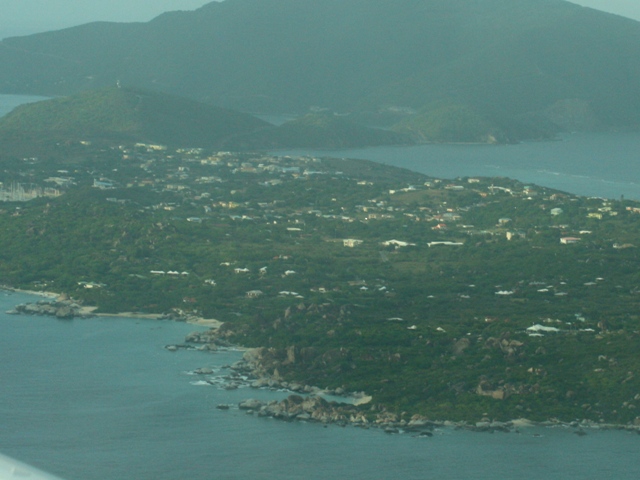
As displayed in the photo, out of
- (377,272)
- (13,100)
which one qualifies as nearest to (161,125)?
(13,100)

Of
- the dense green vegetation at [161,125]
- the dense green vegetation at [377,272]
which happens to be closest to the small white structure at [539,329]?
the dense green vegetation at [377,272]

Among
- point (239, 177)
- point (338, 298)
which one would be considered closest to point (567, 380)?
point (338, 298)

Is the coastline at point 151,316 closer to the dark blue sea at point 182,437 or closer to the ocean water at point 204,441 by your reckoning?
the dark blue sea at point 182,437

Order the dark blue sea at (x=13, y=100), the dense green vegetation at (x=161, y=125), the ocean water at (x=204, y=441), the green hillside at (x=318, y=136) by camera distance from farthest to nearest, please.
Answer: the dark blue sea at (x=13, y=100)
the green hillside at (x=318, y=136)
the dense green vegetation at (x=161, y=125)
the ocean water at (x=204, y=441)

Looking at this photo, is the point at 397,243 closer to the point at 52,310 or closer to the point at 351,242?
the point at 351,242

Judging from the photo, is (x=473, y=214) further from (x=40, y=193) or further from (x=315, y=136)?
(x=315, y=136)
